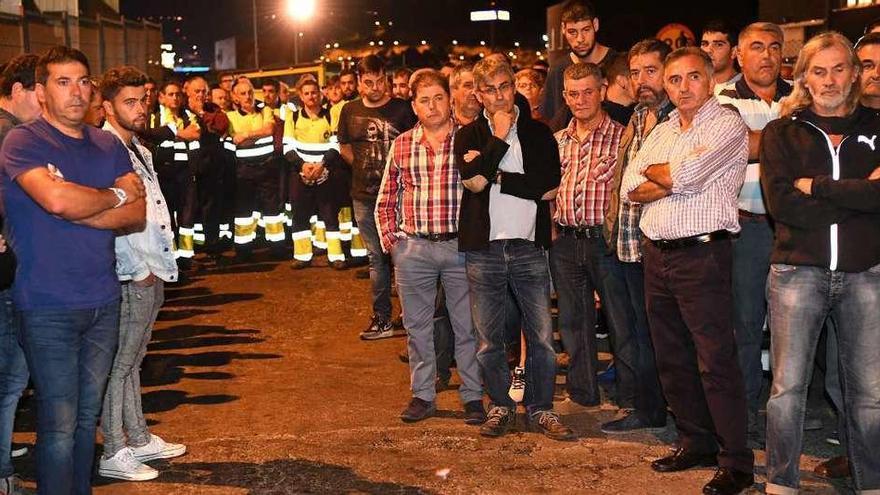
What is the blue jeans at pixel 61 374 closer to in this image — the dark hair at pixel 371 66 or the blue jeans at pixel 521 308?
the blue jeans at pixel 521 308

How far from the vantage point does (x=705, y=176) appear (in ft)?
18.8

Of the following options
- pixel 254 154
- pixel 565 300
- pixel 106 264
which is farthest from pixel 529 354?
pixel 254 154

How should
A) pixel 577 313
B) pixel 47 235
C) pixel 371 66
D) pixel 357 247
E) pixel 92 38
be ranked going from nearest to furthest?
pixel 47 235 → pixel 577 313 → pixel 371 66 → pixel 357 247 → pixel 92 38

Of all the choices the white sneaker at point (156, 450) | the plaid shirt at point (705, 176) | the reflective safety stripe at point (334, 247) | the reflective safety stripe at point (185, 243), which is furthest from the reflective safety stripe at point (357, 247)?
the plaid shirt at point (705, 176)

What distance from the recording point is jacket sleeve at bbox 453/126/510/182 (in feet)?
22.1

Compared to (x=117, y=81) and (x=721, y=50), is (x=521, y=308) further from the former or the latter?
(x=117, y=81)

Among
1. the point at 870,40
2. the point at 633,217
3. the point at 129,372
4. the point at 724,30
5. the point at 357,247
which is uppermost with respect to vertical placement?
the point at 724,30

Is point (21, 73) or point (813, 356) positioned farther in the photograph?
point (21, 73)

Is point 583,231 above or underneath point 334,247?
above

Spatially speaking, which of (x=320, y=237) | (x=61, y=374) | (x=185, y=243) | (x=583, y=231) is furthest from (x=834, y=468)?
(x=185, y=243)

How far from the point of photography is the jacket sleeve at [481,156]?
22.1 ft

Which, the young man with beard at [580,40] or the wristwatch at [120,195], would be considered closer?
the wristwatch at [120,195]

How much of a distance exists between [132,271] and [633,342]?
3.20m

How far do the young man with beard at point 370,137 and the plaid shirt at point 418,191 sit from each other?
105 inches
